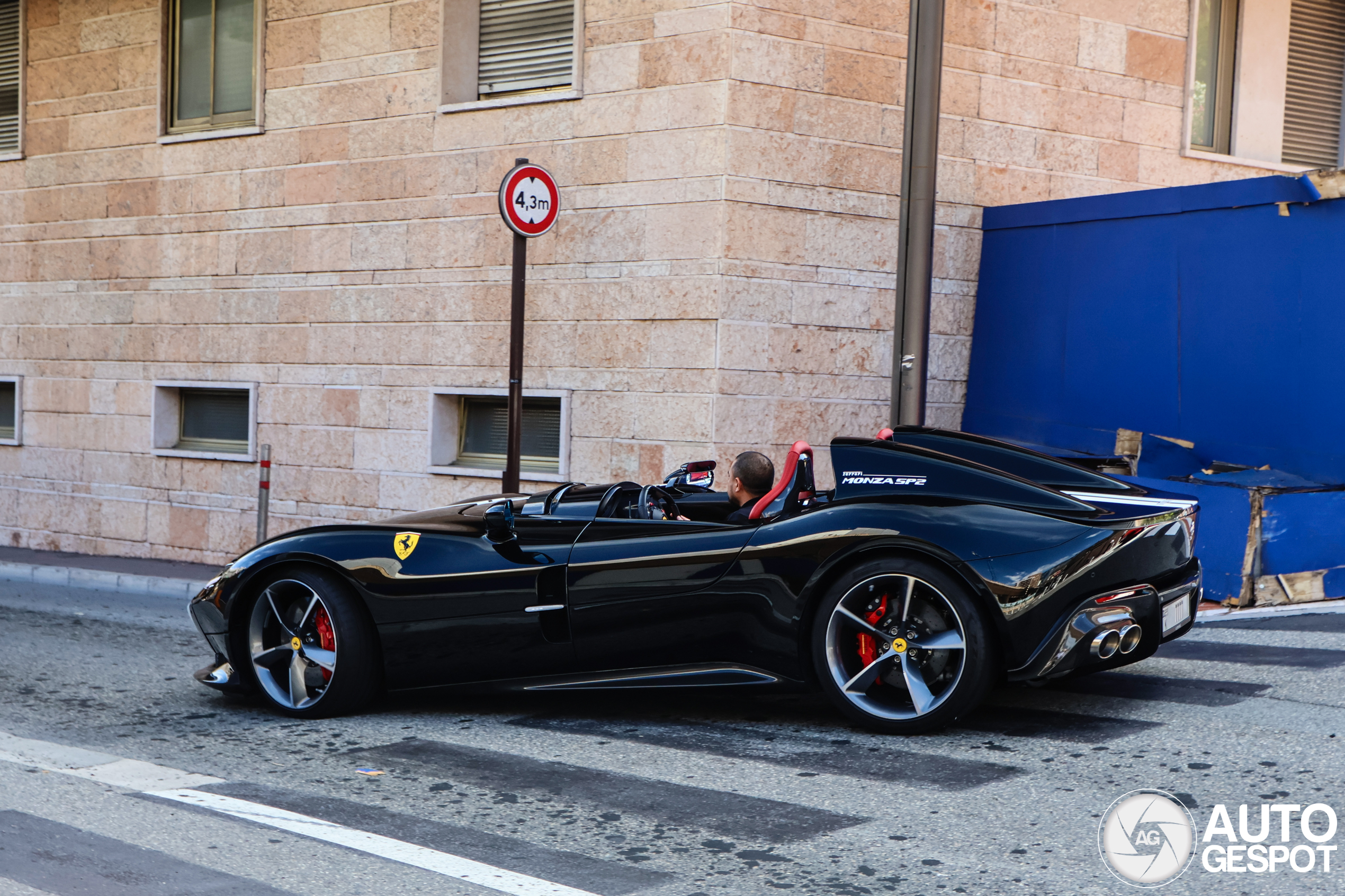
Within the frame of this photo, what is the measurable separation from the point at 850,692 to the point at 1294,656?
279 centimetres

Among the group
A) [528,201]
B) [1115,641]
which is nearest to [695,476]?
[1115,641]

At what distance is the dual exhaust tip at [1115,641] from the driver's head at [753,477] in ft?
5.18

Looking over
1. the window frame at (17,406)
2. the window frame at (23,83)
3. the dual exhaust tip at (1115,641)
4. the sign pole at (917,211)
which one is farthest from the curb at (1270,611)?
the window frame at (23,83)

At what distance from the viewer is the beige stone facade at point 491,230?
10172 mm

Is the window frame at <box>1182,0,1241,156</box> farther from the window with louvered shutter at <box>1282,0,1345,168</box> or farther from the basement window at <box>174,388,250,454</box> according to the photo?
the basement window at <box>174,388,250,454</box>

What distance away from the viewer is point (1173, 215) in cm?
1015

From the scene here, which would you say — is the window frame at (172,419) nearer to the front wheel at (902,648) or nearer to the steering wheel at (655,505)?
the steering wheel at (655,505)

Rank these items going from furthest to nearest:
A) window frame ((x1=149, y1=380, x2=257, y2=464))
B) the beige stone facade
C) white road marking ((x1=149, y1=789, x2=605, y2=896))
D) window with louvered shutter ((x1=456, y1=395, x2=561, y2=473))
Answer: window frame ((x1=149, y1=380, x2=257, y2=464))
window with louvered shutter ((x1=456, y1=395, x2=561, y2=473))
the beige stone facade
white road marking ((x1=149, y1=789, x2=605, y2=896))

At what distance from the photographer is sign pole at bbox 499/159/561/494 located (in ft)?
30.1

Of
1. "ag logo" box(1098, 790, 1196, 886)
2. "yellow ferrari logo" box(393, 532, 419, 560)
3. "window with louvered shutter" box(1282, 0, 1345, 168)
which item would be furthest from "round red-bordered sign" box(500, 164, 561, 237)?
"window with louvered shutter" box(1282, 0, 1345, 168)

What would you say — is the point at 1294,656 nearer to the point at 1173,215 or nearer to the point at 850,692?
the point at 850,692

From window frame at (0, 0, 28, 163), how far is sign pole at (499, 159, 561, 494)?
764 cm

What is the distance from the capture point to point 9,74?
1491 cm

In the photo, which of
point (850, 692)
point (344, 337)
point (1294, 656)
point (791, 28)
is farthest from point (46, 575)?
point (1294, 656)
